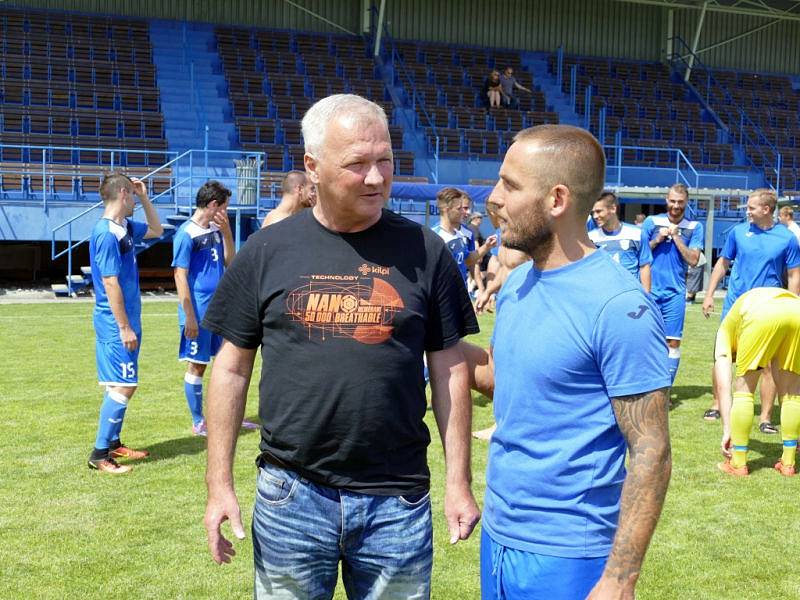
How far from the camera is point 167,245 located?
21.2 meters

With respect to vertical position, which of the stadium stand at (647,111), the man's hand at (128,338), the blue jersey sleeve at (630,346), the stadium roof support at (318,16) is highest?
the stadium roof support at (318,16)

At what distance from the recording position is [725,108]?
33.2 metres

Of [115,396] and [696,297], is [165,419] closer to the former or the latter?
[115,396]

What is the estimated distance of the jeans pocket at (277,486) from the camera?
2.60 m

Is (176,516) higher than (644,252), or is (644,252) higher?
(644,252)

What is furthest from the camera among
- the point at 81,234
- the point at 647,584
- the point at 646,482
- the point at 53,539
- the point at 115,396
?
the point at 81,234

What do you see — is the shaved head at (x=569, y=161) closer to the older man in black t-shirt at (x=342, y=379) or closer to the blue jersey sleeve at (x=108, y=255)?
the older man in black t-shirt at (x=342, y=379)

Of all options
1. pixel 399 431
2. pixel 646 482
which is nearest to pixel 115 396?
pixel 399 431

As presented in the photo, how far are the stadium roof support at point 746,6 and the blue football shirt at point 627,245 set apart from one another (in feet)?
81.7

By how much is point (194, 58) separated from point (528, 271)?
27.3m

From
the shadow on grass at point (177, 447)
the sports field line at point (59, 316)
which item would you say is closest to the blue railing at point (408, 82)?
the sports field line at point (59, 316)

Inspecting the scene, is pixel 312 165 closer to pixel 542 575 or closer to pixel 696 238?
pixel 542 575

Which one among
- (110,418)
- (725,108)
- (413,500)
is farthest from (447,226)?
(725,108)

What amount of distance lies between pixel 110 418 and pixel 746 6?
116 ft
